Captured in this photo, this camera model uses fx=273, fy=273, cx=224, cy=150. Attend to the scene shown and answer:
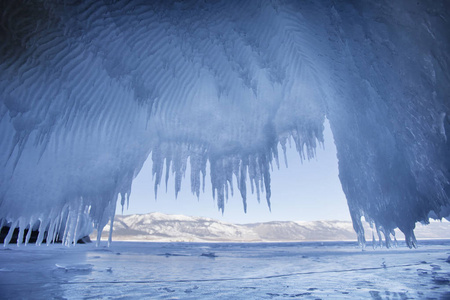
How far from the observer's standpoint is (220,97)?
659 centimetres

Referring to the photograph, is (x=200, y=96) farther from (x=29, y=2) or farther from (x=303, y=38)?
Answer: (x=29, y=2)

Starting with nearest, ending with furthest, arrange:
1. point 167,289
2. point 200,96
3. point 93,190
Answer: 1. point 167,289
2. point 200,96
3. point 93,190

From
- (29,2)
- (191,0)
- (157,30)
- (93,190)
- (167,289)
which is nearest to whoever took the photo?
(167,289)

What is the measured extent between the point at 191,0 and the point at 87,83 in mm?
2705

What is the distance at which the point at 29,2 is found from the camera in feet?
13.0

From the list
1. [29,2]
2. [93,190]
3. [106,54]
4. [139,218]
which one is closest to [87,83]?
[106,54]

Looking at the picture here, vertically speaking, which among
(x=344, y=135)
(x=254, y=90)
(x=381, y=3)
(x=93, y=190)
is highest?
(x=254, y=90)

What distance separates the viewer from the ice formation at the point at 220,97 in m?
3.69

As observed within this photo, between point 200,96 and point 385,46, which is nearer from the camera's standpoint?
point 385,46

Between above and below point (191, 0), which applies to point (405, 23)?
below

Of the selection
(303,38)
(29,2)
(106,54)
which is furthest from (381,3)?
(29,2)

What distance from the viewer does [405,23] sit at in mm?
3178

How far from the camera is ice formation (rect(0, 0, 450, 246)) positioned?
3689 mm

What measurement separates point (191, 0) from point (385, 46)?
291cm
